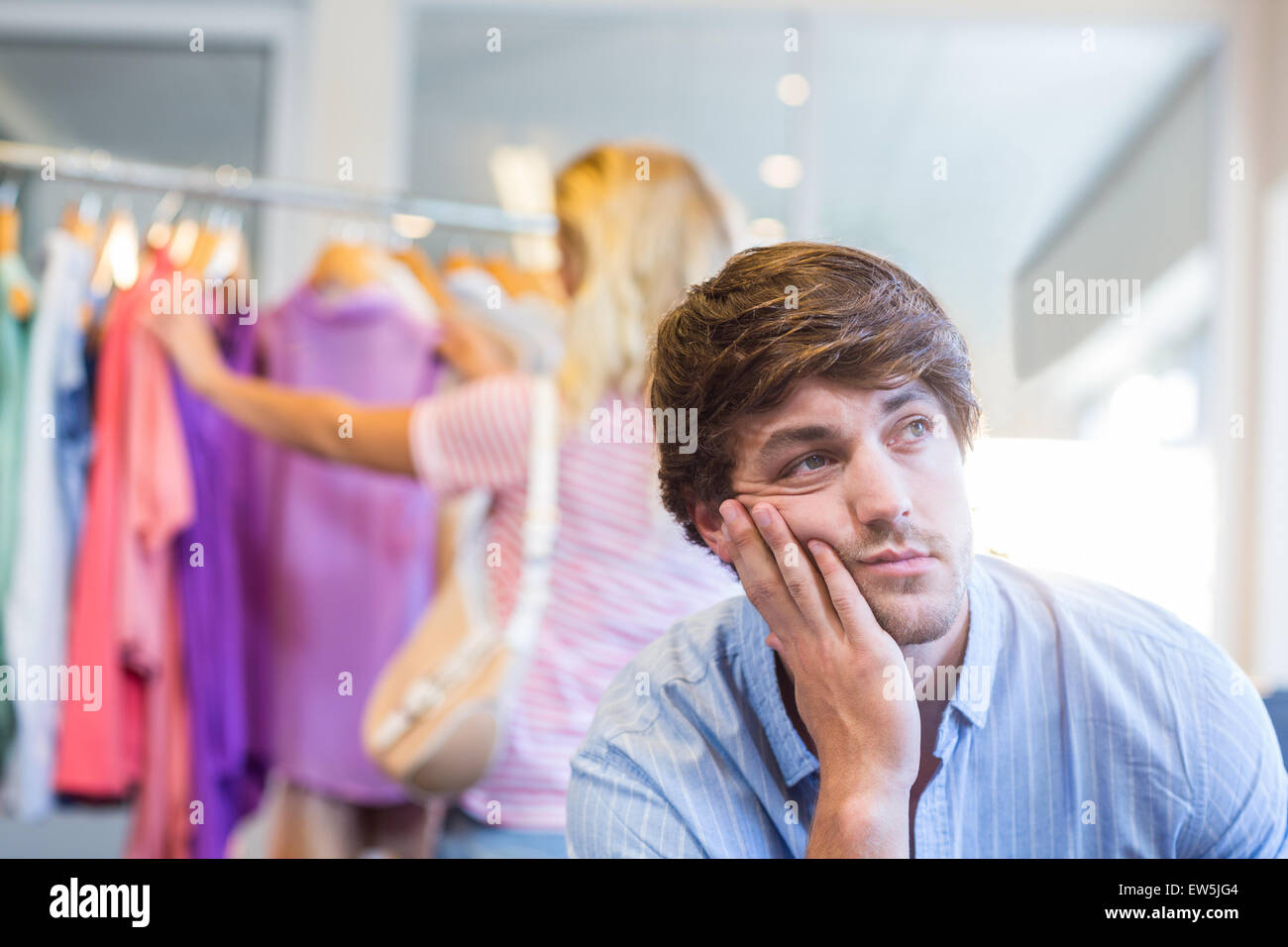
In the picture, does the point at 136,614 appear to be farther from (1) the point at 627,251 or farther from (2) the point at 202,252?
(1) the point at 627,251

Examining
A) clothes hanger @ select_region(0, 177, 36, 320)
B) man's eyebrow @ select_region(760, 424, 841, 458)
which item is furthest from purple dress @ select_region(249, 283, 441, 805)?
man's eyebrow @ select_region(760, 424, 841, 458)

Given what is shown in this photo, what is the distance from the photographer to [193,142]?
1971 mm

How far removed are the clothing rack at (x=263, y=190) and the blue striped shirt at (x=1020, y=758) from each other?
1.11m

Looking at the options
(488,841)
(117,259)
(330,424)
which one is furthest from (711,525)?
(117,259)

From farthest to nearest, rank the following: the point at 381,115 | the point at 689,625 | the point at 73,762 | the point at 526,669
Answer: the point at 381,115, the point at 73,762, the point at 526,669, the point at 689,625

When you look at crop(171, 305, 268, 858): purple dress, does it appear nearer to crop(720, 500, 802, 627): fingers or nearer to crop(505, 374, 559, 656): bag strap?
crop(505, 374, 559, 656): bag strap

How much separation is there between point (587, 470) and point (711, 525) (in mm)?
551

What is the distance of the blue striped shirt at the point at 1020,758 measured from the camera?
736mm

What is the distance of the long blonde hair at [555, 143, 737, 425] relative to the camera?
4.18 feet

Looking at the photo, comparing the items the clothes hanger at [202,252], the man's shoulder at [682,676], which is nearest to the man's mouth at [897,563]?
the man's shoulder at [682,676]

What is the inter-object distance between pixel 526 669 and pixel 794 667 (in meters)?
Answer: 0.64

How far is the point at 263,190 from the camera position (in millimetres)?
1658
